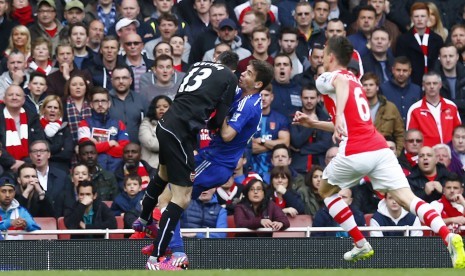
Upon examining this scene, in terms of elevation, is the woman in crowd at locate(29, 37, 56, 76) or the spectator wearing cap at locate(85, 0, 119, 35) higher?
the spectator wearing cap at locate(85, 0, 119, 35)

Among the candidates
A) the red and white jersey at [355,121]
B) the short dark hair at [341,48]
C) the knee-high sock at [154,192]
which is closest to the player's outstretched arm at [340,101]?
the red and white jersey at [355,121]

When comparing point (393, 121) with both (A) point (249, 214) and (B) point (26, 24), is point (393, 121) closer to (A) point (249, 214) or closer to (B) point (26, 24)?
(A) point (249, 214)

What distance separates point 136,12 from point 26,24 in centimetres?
158

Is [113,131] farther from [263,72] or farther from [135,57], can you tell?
[263,72]

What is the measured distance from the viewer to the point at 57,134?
1769cm

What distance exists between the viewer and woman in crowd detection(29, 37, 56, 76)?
18.6m

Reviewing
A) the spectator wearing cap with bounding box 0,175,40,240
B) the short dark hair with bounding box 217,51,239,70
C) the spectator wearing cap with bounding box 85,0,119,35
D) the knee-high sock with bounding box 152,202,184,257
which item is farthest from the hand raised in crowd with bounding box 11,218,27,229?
the spectator wearing cap with bounding box 85,0,119,35

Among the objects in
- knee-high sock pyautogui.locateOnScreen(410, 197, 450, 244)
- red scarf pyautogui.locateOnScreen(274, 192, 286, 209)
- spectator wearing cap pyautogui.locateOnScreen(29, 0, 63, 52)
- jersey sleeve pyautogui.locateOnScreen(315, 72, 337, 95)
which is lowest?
red scarf pyautogui.locateOnScreen(274, 192, 286, 209)

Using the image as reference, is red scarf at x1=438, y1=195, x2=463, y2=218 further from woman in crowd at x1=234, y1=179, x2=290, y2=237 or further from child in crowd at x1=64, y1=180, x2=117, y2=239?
child in crowd at x1=64, y1=180, x2=117, y2=239

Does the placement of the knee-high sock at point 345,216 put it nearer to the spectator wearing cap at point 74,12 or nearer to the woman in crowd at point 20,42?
the woman in crowd at point 20,42

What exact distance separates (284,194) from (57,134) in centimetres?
303

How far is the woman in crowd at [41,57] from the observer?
60.9 feet

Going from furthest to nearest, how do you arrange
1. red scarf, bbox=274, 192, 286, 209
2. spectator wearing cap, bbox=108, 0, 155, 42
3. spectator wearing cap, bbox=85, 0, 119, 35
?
spectator wearing cap, bbox=85, 0, 119, 35
spectator wearing cap, bbox=108, 0, 155, 42
red scarf, bbox=274, 192, 286, 209

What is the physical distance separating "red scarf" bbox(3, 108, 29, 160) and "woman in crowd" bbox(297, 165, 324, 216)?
139 inches
